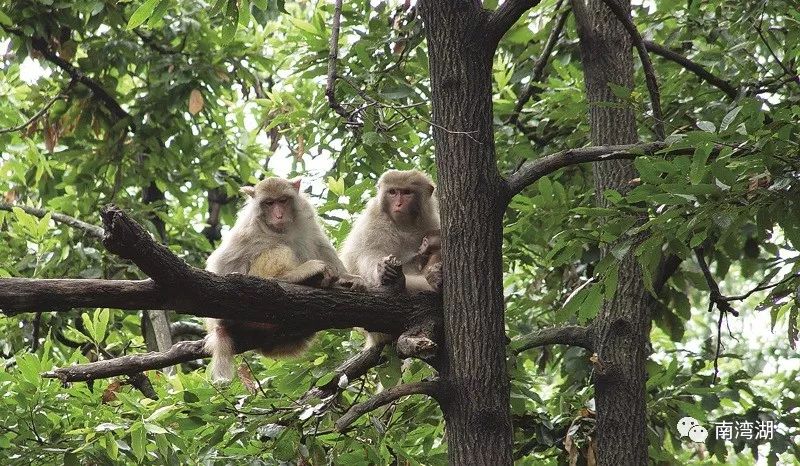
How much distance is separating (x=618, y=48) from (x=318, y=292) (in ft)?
8.24

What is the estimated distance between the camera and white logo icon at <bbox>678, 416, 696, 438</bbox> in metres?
6.07

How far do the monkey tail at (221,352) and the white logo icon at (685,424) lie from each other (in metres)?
2.80

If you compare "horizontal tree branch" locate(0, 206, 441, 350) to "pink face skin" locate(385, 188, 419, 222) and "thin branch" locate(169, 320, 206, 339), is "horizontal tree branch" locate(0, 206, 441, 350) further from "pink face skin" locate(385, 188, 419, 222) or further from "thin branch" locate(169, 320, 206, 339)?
"thin branch" locate(169, 320, 206, 339)

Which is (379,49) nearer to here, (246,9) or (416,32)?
(416,32)

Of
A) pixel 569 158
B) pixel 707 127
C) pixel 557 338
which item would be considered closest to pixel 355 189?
pixel 557 338

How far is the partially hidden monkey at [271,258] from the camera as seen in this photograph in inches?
188

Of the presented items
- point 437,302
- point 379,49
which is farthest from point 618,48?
point 437,302

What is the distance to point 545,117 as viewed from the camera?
6645 millimetres

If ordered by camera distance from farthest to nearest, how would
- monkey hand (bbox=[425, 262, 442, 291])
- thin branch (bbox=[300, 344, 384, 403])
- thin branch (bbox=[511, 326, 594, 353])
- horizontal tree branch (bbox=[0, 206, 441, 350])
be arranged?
thin branch (bbox=[511, 326, 594, 353]), monkey hand (bbox=[425, 262, 442, 291]), thin branch (bbox=[300, 344, 384, 403]), horizontal tree branch (bbox=[0, 206, 441, 350])

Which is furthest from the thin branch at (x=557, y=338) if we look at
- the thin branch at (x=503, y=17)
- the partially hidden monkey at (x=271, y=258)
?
the thin branch at (x=503, y=17)

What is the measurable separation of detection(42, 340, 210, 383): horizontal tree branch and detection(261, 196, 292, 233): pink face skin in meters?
1.05

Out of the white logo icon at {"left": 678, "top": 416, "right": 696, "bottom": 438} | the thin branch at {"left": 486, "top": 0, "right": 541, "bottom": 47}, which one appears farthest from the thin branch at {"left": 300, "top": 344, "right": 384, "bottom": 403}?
the white logo icon at {"left": 678, "top": 416, "right": 696, "bottom": 438}

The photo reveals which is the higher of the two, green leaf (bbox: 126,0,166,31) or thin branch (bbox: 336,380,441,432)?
green leaf (bbox: 126,0,166,31)

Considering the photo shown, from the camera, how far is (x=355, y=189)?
591 centimetres
